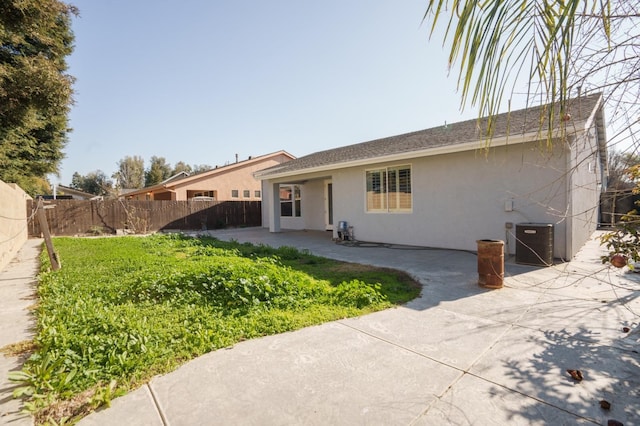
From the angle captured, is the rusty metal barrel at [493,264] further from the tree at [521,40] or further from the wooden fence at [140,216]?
the wooden fence at [140,216]

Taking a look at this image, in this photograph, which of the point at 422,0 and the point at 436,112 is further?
the point at 436,112

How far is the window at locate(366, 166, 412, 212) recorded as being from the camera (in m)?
→ 9.23

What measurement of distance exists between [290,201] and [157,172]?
38138 mm

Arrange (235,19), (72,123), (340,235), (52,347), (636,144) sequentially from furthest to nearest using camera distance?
(72,123) → (340,235) → (235,19) → (52,347) → (636,144)

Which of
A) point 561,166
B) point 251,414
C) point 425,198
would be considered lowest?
point 251,414

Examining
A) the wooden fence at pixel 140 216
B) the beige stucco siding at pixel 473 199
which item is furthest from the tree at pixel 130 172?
the beige stucco siding at pixel 473 199

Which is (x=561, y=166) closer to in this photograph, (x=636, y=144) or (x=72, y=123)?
A: (x=636, y=144)

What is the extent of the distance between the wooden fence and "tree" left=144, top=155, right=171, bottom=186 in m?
32.1

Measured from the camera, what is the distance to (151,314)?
3.69m

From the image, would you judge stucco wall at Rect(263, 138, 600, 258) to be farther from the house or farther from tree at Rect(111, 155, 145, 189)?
tree at Rect(111, 155, 145, 189)

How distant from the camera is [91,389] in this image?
2260 mm

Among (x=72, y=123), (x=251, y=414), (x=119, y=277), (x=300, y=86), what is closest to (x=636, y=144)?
(x=251, y=414)

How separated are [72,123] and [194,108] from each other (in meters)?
8.33

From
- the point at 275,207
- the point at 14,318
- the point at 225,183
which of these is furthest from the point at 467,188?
the point at 225,183
